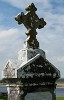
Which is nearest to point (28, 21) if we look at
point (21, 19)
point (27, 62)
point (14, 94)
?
point (21, 19)

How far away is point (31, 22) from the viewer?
693cm

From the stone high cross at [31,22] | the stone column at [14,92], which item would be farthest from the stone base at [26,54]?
the stone column at [14,92]

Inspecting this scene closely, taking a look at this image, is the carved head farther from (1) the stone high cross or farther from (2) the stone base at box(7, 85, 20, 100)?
(2) the stone base at box(7, 85, 20, 100)

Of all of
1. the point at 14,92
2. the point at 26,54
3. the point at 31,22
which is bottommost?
the point at 14,92

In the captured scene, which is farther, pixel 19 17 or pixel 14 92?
pixel 19 17

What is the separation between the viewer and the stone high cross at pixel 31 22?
6742 millimetres

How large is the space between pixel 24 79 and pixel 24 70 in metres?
0.18

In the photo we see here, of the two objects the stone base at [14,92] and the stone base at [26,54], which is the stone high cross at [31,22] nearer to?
the stone base at [26,54]

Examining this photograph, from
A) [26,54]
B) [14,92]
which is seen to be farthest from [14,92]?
[26,54]

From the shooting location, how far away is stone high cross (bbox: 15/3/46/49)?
6742mm

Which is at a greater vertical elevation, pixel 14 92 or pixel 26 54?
pixel 26 54

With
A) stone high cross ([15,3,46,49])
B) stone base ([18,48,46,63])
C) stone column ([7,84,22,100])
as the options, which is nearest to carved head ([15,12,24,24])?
stone high cross ([15,3,46,49])

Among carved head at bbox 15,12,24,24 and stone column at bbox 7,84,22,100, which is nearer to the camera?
stone column at bbox 7,84,22,100

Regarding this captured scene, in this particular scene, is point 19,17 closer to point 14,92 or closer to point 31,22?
point 31,22
